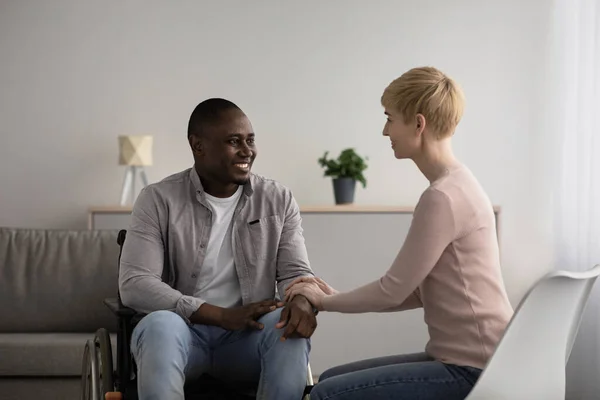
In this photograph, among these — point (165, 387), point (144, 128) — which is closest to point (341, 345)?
point (144, 128)

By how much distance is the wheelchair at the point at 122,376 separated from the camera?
254 cm

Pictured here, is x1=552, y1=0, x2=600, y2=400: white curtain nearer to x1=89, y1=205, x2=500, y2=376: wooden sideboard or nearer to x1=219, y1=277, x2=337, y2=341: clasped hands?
x1=89, y1=205, x2=500, y2=376: wooden sideboard

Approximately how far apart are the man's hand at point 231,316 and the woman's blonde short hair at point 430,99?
689 millimetres

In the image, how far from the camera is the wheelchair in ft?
8.32

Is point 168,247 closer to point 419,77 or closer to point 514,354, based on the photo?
point 419,77

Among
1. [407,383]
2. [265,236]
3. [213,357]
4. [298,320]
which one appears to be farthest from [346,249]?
[407,383]

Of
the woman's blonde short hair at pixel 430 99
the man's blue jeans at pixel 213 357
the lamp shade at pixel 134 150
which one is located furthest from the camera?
the lamp shade at pixel 134 150

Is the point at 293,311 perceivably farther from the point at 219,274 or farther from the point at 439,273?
the point at 439,273

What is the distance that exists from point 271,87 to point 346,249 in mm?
1037

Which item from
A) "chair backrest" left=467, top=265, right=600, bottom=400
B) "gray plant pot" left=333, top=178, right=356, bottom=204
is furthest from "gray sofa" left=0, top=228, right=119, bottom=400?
Answer: "chair backrest" left=467, top=265, right=600, bottom=400

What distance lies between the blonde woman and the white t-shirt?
0.55m

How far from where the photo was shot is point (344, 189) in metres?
4.91

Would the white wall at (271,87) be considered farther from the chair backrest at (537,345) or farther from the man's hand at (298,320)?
the chair backrest at (537,345)

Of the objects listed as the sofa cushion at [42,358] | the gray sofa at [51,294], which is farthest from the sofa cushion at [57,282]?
the sofa cushion at [42,358]
